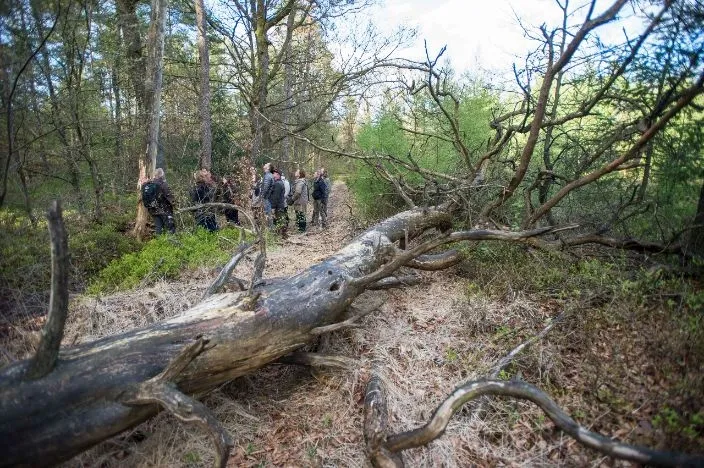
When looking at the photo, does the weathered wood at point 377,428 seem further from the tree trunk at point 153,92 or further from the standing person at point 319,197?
the standing person at point 319,197

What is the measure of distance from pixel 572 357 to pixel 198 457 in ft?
11.0

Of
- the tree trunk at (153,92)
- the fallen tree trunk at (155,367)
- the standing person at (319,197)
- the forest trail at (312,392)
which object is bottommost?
the forest trail at (312,392)

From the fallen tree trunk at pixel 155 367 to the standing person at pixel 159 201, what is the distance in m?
5.25

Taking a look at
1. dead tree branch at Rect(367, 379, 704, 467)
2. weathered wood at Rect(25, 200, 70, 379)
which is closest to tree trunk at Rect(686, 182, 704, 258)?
dead tree branch at Rect(367, 379, 704, 467)

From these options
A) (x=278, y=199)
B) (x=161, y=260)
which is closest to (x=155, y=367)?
(x=161, y=260)

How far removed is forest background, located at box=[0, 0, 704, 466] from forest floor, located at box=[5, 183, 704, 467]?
0.37 feet

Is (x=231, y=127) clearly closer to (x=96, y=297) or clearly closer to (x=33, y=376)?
(x=96, y=297)

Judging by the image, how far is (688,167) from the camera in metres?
4.03

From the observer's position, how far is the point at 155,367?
9.09 ft

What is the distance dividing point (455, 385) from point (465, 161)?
17.3ft

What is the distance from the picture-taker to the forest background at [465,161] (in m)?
3.87

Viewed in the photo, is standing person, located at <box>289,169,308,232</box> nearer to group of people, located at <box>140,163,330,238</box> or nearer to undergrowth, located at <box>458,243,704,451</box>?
group of people, located at <box>140,163,330,238</box>

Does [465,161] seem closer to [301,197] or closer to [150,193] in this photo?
[301,197]

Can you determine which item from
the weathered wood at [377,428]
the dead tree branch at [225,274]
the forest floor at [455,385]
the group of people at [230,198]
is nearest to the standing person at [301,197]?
the group of people at [230,198]
